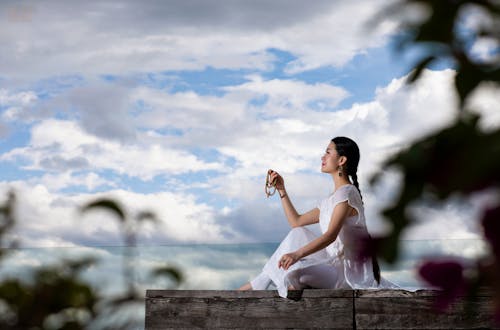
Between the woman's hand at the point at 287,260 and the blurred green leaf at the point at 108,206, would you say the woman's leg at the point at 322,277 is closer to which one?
the woman's hand at the point at 287,260

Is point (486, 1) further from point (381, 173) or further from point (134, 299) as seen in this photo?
point (134, 299)

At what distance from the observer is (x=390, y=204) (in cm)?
64

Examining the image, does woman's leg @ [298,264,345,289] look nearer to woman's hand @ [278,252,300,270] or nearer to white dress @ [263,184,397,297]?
white dress @ [263,184,397,297]

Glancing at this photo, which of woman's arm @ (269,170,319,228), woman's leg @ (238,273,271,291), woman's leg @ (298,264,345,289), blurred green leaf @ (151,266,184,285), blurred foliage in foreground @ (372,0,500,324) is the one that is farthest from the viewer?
woman's arm @ (269,170,319,228)

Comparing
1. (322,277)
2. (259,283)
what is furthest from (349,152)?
(259,283)

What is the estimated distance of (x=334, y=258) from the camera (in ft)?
13.9

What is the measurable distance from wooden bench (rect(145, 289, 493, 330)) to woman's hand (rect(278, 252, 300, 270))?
16 centimetres

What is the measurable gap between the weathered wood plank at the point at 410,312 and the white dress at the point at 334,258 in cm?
25

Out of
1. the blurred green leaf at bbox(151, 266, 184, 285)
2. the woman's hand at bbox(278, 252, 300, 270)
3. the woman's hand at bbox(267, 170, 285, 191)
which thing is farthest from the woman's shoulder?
the blurred green leaf at bbox(151, 266, 184, 285)

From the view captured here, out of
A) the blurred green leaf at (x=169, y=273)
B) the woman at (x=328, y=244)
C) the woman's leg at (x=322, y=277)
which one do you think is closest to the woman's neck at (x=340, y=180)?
the woman at (x=328, y=244)

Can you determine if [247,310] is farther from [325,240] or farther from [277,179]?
[277,179]

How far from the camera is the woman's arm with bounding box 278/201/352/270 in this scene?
3863 mm

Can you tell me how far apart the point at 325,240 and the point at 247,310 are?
0.61 metres

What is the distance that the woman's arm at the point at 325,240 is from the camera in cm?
386
